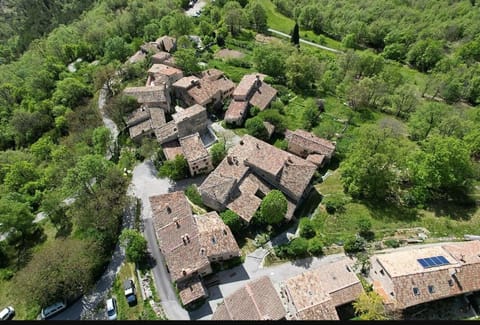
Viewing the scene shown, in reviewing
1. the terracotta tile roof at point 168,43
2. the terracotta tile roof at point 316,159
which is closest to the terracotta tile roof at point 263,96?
the terracotta tile roof at point 316,159

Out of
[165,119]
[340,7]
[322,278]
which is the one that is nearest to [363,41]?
[340,7]

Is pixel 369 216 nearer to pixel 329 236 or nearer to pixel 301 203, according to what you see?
pixel 329 236

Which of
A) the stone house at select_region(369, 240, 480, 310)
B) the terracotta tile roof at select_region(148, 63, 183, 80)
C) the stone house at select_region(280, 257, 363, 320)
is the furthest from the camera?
the terracotta tile roof at select_region(148, 63, 183, 80)

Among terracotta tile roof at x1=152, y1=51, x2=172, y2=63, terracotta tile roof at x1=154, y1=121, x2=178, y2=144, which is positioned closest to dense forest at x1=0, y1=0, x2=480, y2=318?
terracotta tile roof at x1=154, y1=121, x2=178, y2=144

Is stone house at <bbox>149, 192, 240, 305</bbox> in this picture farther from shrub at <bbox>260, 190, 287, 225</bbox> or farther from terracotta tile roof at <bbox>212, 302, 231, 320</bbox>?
shrub at <bbox>260, 190, 287, 225</bbox>

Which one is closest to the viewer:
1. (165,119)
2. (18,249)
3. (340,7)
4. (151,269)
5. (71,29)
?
(151,269)

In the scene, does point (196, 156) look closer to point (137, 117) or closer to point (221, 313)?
point (137, 117)
